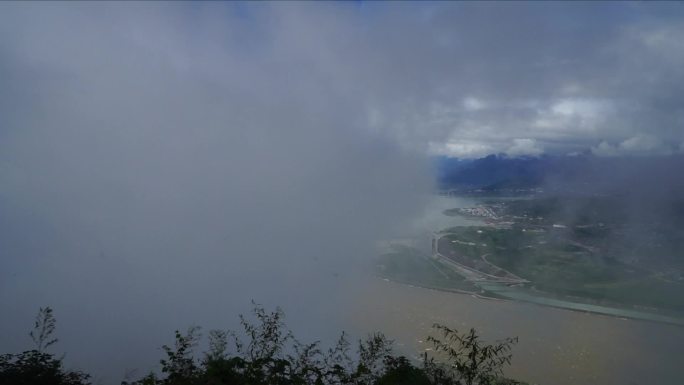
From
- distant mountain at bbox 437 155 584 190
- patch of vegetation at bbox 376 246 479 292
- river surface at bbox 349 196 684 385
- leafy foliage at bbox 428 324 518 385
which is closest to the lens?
leafy foliage at bbox 428 324 518 385

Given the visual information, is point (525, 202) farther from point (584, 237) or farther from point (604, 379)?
point (604, 379)

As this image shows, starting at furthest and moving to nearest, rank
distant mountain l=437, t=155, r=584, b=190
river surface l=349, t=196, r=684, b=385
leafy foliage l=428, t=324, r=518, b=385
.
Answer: distant mountain l=437, t=155, r=584, b=190
river surface l=349, t=196, r=684, b=385
leafy foliage l=428, t=324, r=518, b=385

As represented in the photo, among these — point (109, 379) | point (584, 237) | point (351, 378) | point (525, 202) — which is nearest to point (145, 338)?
point (109, 379)

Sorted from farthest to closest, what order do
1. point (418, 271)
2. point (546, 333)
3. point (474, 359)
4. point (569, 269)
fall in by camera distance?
point (418, 271) → point (569, 269) → point (546, 333) → point (474, 359)

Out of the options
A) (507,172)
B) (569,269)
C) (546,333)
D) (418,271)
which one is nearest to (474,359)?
(546,333)

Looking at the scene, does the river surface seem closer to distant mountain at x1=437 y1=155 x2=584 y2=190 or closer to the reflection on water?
the reflection on water

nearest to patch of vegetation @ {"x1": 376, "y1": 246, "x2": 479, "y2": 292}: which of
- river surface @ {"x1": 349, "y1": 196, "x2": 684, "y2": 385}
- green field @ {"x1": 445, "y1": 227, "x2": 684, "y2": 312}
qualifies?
river surface @ {"x1": 349, "y1": 196, "x2": 684, "y2": 385}

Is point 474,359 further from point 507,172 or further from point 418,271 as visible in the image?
point 507,172

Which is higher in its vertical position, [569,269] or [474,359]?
[474,359]
